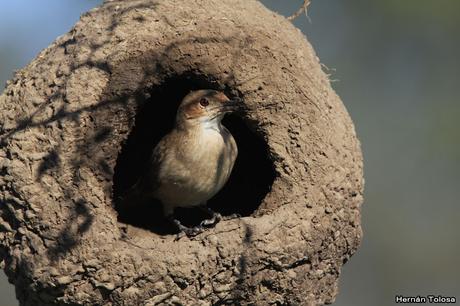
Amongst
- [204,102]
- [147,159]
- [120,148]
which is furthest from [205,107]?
[147,159]

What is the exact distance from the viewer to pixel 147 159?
763cm

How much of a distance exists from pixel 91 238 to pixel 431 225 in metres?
7.38

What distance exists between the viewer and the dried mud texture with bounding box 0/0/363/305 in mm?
5707

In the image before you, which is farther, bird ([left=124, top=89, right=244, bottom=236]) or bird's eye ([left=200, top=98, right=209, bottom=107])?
bird ([left=124, top=89, right=244, bottom=236])

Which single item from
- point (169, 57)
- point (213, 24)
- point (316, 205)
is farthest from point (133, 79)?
point (316, 205)

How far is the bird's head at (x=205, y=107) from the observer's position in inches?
253

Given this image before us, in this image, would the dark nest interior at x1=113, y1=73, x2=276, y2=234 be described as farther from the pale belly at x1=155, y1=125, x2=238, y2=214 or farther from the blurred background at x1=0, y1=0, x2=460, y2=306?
the blurred background at x1=0, y1=0, x2=460, y2=306

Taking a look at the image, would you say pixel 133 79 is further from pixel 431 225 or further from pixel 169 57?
pixel 431 225

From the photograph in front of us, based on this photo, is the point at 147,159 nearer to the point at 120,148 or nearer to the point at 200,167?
the point at 200,167

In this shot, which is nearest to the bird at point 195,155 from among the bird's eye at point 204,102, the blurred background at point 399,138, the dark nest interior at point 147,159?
the bird's eye at point 204,102

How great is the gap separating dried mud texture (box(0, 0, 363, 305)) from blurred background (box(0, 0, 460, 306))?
5.05 m

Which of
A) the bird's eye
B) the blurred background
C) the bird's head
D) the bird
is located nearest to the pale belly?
the bird

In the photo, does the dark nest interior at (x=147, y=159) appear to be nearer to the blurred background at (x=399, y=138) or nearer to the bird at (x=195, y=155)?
the bird at (x=195, y=155)

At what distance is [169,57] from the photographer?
6191mm
